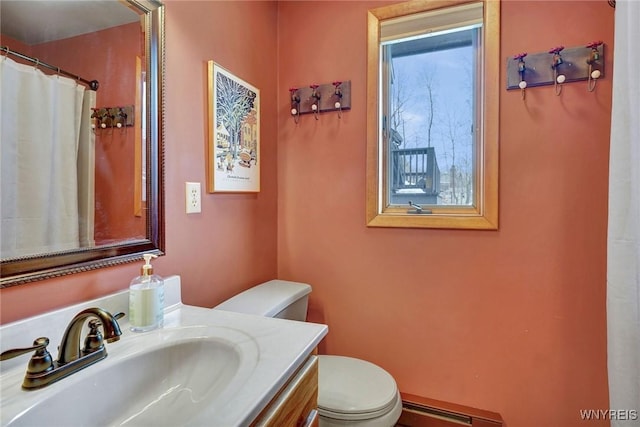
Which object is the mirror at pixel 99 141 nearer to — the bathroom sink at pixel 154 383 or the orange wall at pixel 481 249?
the bathroom sink at pixel 154 383

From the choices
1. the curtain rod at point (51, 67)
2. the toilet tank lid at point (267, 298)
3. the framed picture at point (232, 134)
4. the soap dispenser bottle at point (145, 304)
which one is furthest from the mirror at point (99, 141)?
the toilet tank lid at point (267, 298)

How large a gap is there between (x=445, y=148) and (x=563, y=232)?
60 centimetres

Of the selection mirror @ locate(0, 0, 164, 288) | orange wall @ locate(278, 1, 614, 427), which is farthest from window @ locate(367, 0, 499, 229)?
mirror @ locate(0, 0, 164, 288)

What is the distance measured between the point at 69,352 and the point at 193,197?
0.61 meters

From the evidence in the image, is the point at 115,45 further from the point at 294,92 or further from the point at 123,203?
the point at 294,92

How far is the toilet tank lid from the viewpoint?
47.2 inches

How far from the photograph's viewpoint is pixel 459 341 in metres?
1.44

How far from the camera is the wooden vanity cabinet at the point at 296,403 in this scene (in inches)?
24.6

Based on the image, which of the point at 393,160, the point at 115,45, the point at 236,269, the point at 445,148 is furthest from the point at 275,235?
the point at 115,45

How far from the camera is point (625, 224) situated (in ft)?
3.35

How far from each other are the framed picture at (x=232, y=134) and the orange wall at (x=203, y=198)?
36mm

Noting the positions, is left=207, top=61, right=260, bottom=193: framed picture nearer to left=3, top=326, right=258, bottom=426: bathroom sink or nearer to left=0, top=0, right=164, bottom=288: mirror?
left=0, top=0, right=164, bottom=288: mirror

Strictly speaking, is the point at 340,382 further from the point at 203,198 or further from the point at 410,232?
the point at 203,198

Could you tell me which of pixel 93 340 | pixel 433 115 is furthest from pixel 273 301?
pixel 433 115
